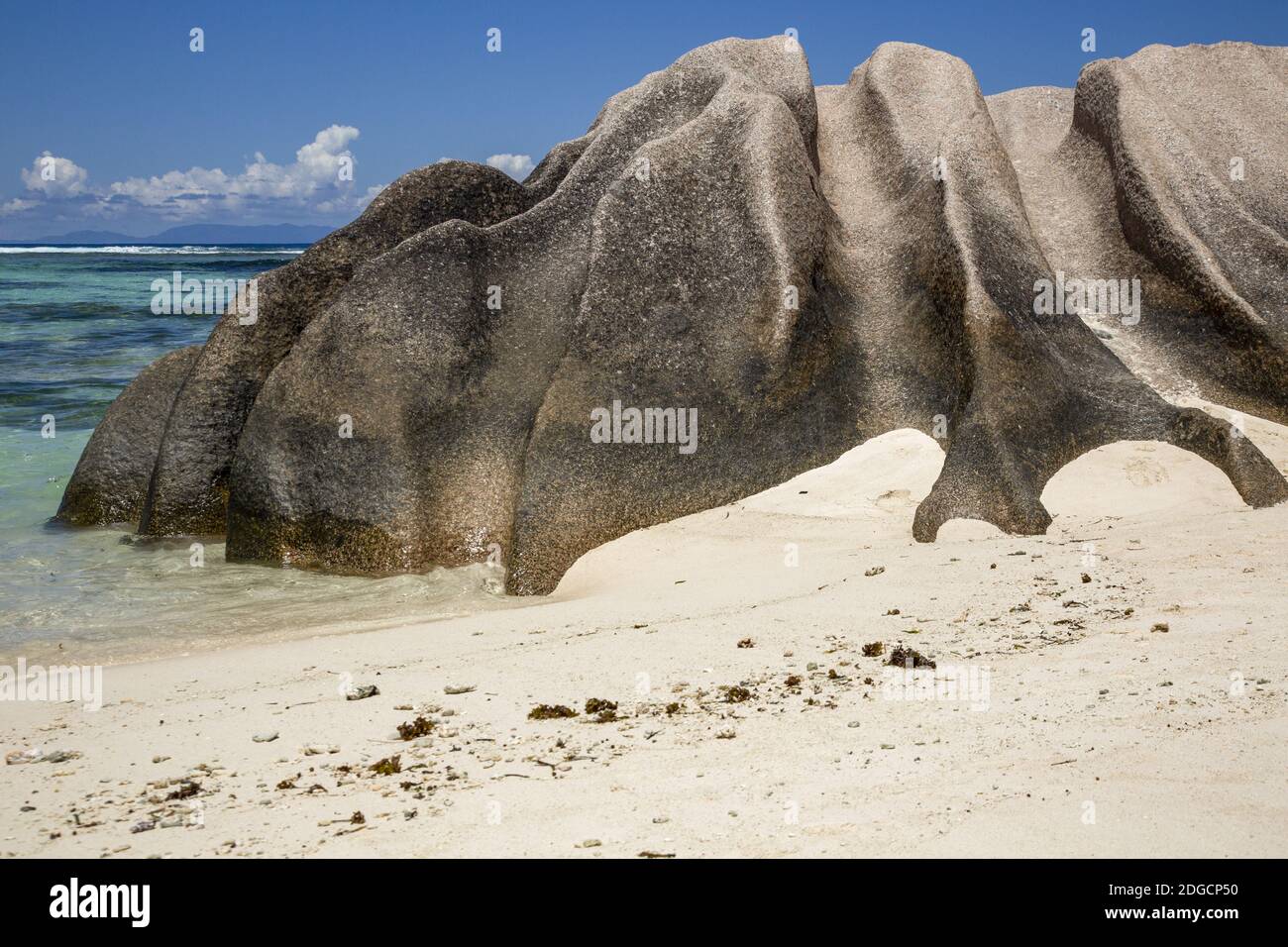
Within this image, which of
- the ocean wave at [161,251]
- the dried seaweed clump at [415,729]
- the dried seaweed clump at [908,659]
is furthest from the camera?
the ocean wave at [161,251]

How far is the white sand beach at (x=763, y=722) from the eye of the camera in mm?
3334

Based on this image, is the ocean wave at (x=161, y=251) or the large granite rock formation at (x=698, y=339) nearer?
the large granite rock formation at (x=698, y=339)

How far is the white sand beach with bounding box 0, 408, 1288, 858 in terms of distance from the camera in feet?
10.9

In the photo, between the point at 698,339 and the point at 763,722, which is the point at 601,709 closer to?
the point at 763,722

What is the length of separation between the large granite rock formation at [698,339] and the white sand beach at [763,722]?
0.92m

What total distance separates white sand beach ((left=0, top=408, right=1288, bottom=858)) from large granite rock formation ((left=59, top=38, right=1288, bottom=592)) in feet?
3.01

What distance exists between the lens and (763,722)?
4.20 meters

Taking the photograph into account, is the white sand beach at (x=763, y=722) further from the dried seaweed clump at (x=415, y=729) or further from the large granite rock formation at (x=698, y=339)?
the large granite rock formation at (x=698, y=339)

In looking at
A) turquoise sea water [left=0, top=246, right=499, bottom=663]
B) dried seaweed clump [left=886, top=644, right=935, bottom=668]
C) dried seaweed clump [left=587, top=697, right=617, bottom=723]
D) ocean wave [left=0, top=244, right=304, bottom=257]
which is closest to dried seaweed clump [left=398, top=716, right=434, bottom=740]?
dried seaweed clump [left=587, top=697, right=617, bottom=723]

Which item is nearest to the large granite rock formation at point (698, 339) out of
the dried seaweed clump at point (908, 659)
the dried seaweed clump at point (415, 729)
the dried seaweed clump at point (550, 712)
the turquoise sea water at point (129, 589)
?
the turquoise sea water at point (129, 589)

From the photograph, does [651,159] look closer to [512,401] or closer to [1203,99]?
[512,401]

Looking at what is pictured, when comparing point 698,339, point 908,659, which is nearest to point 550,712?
point 908,659

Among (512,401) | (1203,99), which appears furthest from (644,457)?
(1203,99)

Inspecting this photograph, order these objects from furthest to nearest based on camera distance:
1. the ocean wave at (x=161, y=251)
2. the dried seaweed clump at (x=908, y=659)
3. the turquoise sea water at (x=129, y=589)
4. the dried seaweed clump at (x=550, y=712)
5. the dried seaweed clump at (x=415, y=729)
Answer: the ocean wave at (x=161, y=251) < the turquoise sea water at (x=129, y=589) < the dried seaweed clump at (x=908, y=659) < the dried seaweed clump at (x=550, y=712) < the dried seaweed clump at (x=415, y=729)
